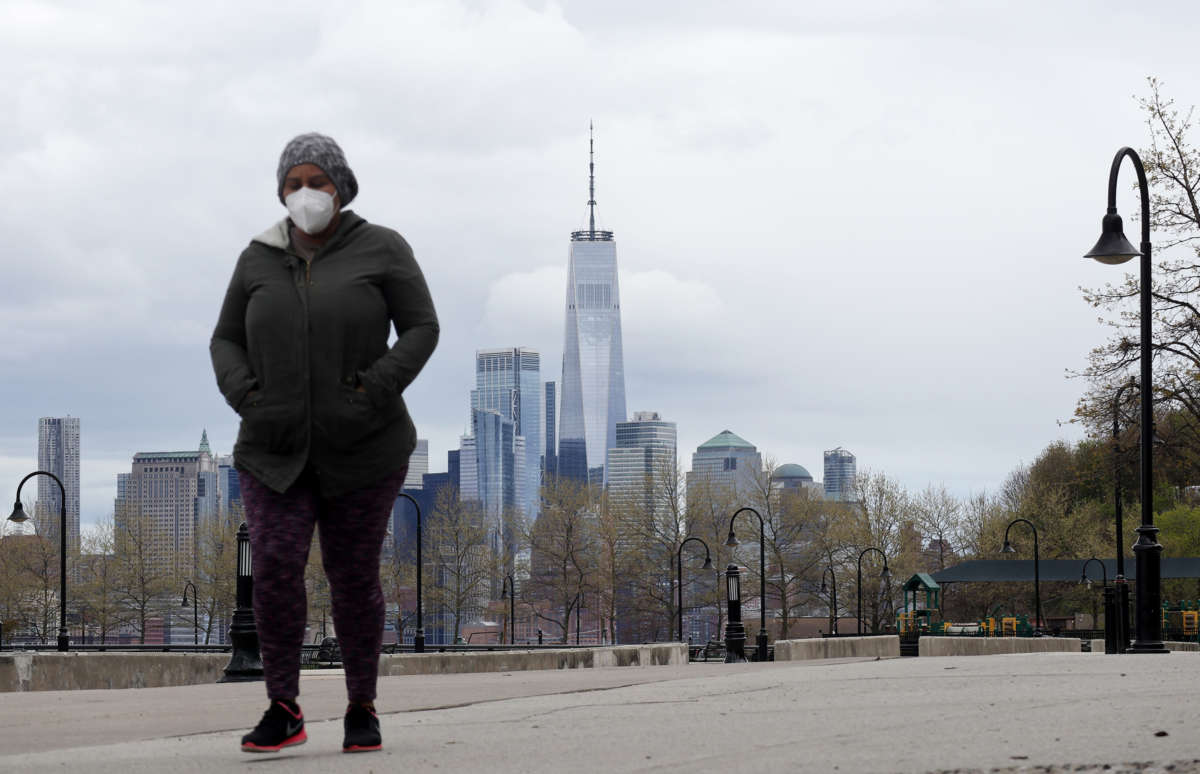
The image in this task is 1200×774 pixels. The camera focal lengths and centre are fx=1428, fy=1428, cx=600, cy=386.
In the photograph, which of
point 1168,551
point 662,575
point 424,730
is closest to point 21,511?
point 424,730

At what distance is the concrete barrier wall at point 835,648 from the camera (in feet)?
82.6

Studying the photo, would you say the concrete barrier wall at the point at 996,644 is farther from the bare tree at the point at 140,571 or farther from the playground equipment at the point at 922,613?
the bare tree at the point at 140,571

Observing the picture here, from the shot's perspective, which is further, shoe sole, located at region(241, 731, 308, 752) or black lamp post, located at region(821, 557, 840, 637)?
black lamp post, located at region(821, 557, 840, 637)

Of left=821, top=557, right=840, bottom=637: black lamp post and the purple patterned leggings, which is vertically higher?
the purple patterned leggings

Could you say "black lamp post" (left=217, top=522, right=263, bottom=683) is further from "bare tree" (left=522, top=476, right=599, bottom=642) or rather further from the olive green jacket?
"bare tree" (left=522, top=476, right=599, bottom=642)

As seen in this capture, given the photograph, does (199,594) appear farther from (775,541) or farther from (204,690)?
(204,690)

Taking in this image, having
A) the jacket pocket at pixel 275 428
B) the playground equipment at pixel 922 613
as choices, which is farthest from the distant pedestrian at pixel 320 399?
the playground equipment at pixel 922 613

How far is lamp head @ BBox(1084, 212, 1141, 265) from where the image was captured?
14.8 m

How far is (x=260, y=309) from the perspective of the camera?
174 inches

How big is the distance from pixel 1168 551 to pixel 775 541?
1732cm

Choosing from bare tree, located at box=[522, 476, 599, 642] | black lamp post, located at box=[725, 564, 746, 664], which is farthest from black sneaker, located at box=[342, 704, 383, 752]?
bare tree, located at box=[522, 476, 599, 642]

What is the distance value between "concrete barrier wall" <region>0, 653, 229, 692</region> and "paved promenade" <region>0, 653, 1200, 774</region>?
622 centimetres

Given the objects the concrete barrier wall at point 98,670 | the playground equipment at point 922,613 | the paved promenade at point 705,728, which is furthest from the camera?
the playground equipment at point 922,613

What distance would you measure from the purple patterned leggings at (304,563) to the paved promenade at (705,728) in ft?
0.96
